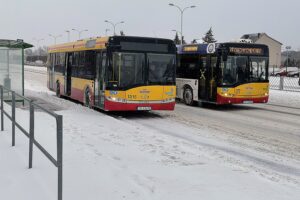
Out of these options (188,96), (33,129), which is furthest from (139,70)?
(33,129)

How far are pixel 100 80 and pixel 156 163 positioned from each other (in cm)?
788

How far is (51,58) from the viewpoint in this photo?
2378cm

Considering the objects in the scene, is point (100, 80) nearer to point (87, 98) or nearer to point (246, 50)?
point (87, 98)

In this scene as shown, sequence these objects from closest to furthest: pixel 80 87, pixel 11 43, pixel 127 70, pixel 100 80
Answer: pixel 127 70, pixel 100 80, pixel 11 43, pixel 80 87

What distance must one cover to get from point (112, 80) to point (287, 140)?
585cm

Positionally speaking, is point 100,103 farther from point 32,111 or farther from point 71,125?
point 32,111

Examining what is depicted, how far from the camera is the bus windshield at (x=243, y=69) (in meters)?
18.0

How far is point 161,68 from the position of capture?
587 inches

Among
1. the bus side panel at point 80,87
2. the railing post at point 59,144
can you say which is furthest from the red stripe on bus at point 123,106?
the railing post at point 59,144

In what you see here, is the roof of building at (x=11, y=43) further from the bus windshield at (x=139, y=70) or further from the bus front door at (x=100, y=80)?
the bus windshield at (x=139, y=70)

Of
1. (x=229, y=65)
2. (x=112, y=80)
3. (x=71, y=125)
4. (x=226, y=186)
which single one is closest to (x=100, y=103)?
(x=112, y=80)

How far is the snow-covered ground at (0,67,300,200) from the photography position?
597 centimetres

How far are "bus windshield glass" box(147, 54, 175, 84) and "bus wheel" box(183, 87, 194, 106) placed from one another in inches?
195

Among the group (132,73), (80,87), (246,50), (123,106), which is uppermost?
(246,50)
